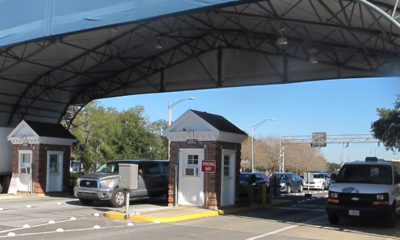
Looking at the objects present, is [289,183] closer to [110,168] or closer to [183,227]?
[110,168]

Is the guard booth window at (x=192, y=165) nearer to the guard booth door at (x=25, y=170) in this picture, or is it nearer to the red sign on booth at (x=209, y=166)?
the red sign on booth at (x=209, y=166)

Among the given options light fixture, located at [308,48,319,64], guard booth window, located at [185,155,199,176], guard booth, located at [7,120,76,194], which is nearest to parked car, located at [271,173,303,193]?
light fixture, located at [308,48,319,64]

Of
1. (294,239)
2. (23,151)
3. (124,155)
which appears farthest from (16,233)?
(124,155)

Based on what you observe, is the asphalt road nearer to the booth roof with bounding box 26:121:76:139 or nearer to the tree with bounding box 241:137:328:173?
the booth roof with bounding box 26:121:76:139

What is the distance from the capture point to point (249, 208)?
21062 millimetres

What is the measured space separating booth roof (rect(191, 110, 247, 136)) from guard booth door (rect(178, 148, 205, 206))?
3.72 feet

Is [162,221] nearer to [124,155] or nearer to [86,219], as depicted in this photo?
[86,219]

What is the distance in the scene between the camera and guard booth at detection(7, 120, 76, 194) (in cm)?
2727

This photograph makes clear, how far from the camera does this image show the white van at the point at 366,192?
591 inches

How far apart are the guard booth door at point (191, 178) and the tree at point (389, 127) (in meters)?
33.6

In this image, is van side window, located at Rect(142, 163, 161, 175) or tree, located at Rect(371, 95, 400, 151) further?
tree, located at Rect(371, 95, 400, 151)

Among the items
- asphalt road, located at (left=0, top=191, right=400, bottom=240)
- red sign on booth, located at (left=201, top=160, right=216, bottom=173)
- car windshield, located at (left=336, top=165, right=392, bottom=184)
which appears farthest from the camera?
red sign on booth, located at (left=201, top=160, right=216, bottom=173)

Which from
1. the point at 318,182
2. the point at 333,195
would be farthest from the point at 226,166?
the point at 318,182

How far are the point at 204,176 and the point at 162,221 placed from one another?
454 centimetres
